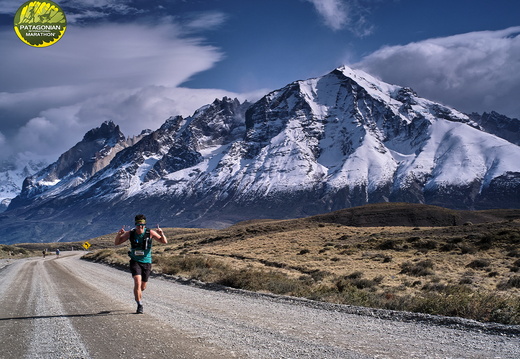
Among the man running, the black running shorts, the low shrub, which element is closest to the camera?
the man running

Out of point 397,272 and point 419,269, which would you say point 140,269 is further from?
point 397,272

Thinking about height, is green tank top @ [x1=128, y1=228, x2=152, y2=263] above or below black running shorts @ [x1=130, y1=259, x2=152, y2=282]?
above

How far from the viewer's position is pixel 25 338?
9.27 meters

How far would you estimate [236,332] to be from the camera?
9.40 metres

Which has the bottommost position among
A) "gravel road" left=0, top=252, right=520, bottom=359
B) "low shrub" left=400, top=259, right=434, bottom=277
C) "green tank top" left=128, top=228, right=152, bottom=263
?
"low shrub" left=400, top=259, right=434, bottom=277

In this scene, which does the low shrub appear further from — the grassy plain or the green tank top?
the green tank top

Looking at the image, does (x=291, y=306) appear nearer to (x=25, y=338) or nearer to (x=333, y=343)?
(x=333, y=343)

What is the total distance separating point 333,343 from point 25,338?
6376 millimetres

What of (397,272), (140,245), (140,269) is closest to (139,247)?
(140,245)

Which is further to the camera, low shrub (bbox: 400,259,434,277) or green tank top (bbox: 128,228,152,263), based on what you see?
low shrub (bbox: 400,259,434,277)

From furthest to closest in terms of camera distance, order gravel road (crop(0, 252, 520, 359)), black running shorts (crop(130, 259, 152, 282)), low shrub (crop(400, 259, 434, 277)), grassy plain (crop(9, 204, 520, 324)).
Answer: low shrub (crop(400, 259, 434, 277)) → grassy plain (crop(9, 204, 520, 324)) → black running shorts (crop(130, 259, 152, 282)) → gravel road (crop(0, 252, 520, 359))

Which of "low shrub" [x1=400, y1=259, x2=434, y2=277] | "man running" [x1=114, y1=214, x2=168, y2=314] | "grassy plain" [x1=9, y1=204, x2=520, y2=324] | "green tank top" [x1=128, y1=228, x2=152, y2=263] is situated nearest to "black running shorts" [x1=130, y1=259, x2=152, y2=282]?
"man running" [x1=114, y1=214, x2=168, y2=314]

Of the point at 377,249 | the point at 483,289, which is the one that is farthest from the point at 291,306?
the point at 377,249

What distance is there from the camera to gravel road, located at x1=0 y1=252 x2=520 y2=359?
784 cm
